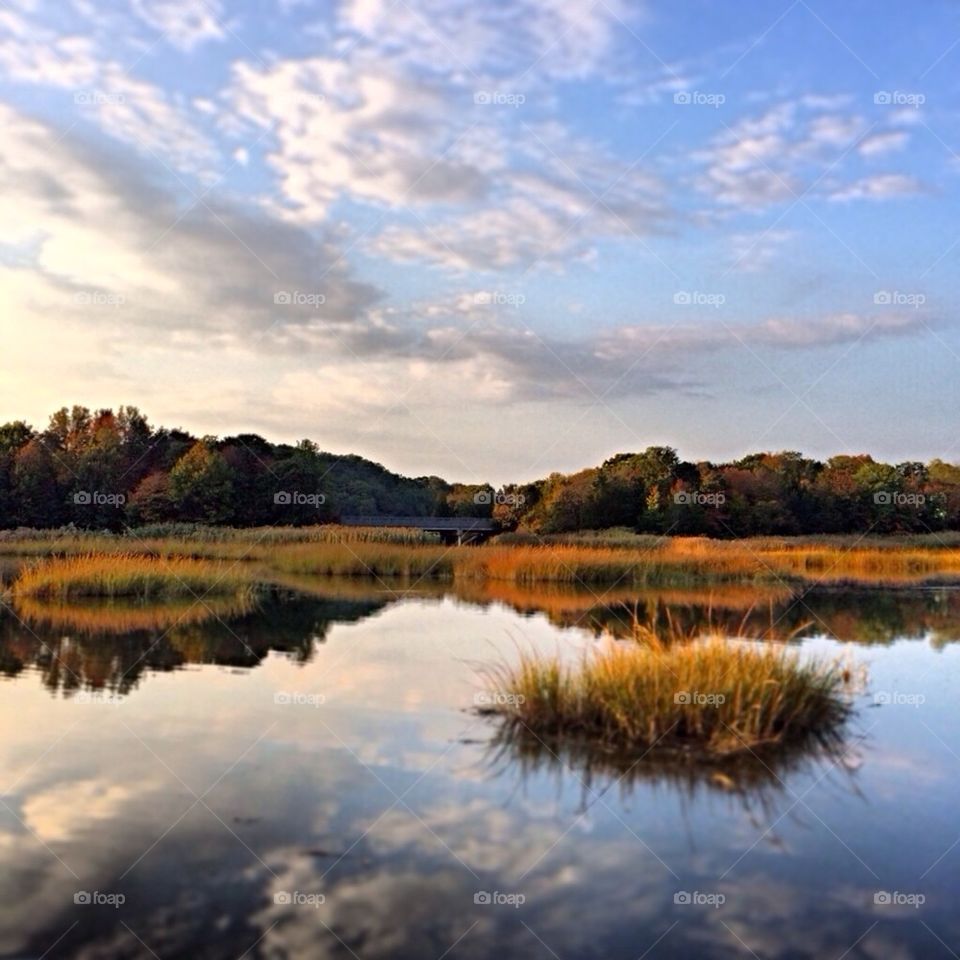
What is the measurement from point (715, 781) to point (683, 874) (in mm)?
1862

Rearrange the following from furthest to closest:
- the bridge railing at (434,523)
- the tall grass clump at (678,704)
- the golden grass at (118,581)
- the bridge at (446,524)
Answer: the bridge railing at (434,523) → the bridge at (446,524) → the golden grass at (118,581) → the tall grass clump at (678,704)

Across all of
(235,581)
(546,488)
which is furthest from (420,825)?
(546,488)

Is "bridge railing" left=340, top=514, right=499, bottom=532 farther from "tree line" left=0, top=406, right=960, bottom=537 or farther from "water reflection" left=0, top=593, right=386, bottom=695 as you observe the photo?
"water reflection" left=0, top=593, right=386, bottom=695

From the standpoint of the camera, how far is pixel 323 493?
63.6 m

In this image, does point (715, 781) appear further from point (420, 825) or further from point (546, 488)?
point (546, 488)

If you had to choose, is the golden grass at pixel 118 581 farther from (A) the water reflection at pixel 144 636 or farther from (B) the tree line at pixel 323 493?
(B) the tree line at pixel 323 493

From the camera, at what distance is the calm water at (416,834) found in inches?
197

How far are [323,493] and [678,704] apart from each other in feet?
184

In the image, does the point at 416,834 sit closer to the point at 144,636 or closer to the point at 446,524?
the point at 144,636

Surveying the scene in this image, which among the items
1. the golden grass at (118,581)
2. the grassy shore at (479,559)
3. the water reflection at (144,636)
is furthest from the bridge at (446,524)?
the water reflection at (144,636)

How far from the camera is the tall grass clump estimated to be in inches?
337

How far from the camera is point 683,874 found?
5.82 meters

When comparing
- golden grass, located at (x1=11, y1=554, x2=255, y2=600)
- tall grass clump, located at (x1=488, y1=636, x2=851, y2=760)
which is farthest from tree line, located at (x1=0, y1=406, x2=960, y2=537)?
tall grass clump, located at (x1=488, y1=636, x2=851, y2=760)

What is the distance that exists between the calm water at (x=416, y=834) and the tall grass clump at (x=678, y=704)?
0.47 metres
